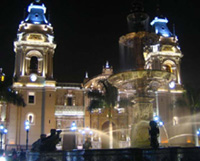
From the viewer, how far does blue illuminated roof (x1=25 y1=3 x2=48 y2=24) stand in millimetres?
44438

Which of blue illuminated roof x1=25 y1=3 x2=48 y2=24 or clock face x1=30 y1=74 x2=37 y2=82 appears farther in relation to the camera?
blue illuminated roof x1=25 y1=3 x2=48 y2=24

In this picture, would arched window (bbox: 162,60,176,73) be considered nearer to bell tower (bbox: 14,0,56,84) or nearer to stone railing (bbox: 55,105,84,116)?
stone railing (bbox: 55,105,84,116)

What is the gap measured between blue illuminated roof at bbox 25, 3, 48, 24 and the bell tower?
0.96 ft

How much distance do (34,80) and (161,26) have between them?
82.7ft

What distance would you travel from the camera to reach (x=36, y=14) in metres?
45.3

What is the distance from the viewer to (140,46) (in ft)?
65.5

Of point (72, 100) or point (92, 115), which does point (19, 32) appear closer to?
point (72, 100)

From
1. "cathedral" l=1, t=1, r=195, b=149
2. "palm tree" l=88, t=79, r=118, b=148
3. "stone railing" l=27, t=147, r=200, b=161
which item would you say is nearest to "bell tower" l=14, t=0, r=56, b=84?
"cathedral" l=1, t=1, r=195, b=149

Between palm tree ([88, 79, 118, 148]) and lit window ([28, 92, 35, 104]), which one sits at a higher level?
lit window ([28, 92, 35, 104])

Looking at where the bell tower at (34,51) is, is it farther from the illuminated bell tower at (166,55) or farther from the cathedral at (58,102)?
the illuminated bell tower at (166,55)

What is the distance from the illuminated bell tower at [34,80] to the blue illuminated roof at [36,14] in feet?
0.49

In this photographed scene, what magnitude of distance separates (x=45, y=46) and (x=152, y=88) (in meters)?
26.1

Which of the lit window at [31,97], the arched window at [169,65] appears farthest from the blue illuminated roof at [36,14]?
the arched window at [169,65]

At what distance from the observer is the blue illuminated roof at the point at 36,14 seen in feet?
146
